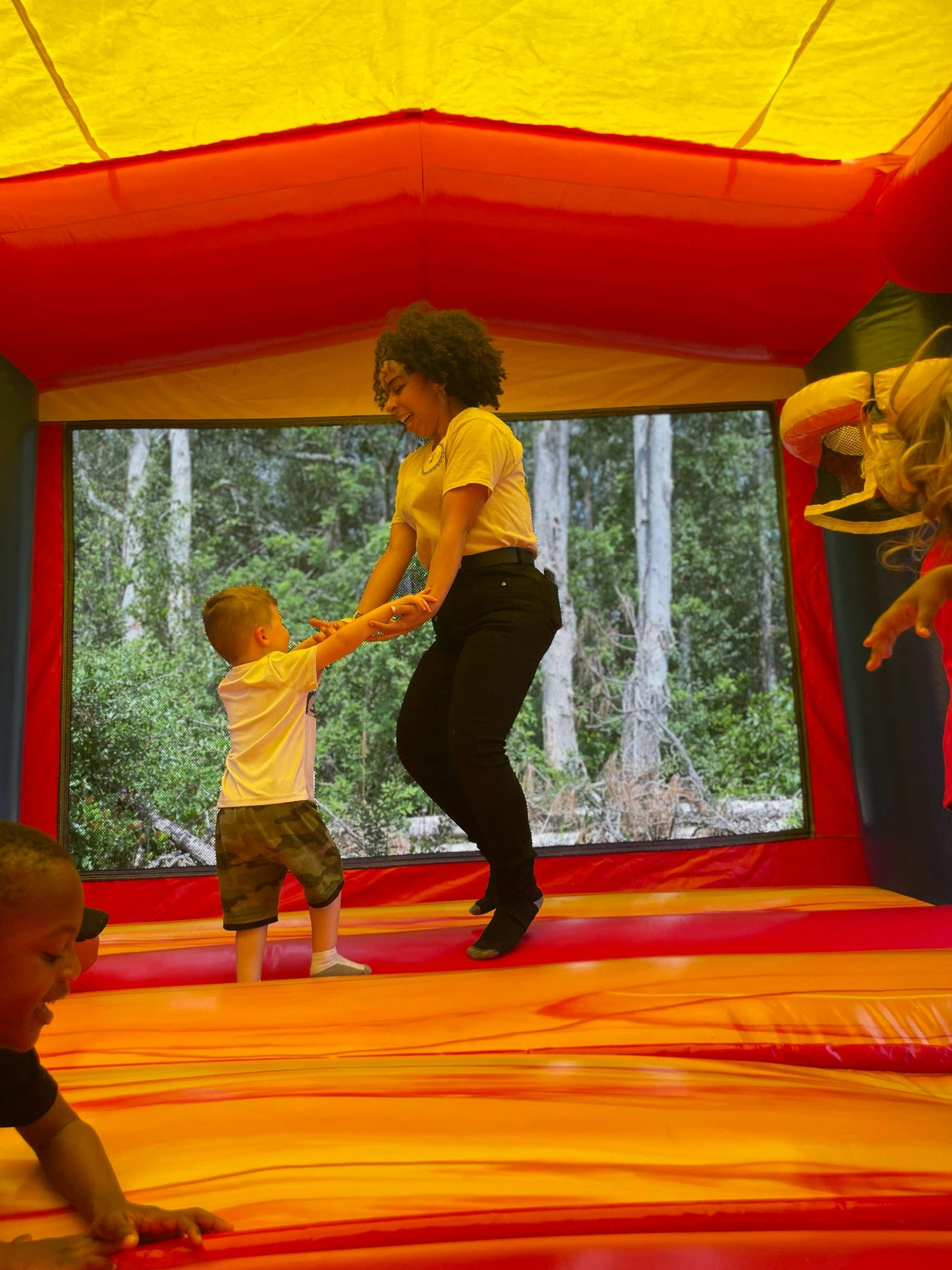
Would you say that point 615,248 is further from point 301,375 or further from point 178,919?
point 178,919

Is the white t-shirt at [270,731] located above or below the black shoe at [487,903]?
above

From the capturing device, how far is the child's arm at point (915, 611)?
122 centimetres

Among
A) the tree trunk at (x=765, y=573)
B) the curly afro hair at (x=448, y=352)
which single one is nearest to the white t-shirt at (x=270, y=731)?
the curly afro hair at (x=448, y=352)

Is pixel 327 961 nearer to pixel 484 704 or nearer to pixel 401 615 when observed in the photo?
pixel 484 704

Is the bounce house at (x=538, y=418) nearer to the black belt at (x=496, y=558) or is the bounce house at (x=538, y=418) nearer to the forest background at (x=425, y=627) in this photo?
the black belt at (x=496, y=558)

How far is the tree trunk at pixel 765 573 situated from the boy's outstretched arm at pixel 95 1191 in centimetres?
526

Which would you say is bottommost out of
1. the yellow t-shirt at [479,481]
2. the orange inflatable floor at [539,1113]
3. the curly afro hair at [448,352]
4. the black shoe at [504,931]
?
the orange inflatable floor at [539,1113]

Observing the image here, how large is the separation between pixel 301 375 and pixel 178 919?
5.54ft

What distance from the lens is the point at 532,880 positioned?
204 cm

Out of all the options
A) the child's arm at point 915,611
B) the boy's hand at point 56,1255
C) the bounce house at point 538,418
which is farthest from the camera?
the child's arm at point 915,611

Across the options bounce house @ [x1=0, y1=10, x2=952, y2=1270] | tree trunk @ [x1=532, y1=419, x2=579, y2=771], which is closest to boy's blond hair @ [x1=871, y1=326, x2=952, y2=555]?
bounce house @ [x1=0, y1=10, x2=952, y2=1270]

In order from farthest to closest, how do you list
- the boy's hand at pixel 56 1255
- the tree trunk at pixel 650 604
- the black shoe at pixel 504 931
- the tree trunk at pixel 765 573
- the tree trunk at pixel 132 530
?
the tree trunk at pixel 765 573, the tree trunk at pixel 650 604, the tree trunk at pixel 132 530, the black shoe at pixel 504 931, the boy's hand at pixel 56 1255

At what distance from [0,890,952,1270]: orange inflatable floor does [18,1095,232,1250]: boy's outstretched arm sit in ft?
0.06

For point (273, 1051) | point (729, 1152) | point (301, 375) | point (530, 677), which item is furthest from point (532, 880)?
point (301, 375)
